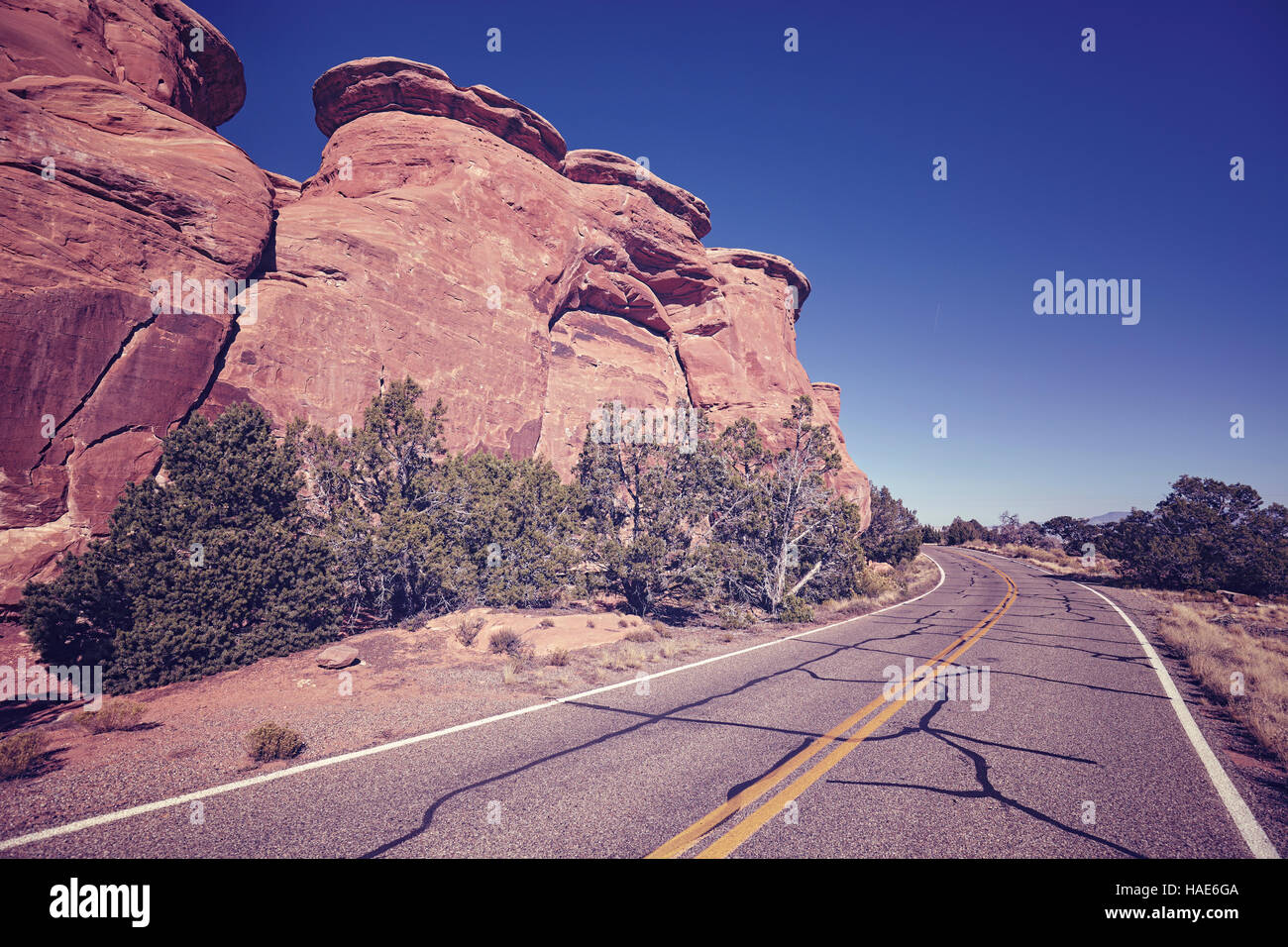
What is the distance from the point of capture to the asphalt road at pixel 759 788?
3564 millimetres

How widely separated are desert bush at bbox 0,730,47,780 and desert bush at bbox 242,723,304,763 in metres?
1.94

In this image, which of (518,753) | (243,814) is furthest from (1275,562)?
(243,814)

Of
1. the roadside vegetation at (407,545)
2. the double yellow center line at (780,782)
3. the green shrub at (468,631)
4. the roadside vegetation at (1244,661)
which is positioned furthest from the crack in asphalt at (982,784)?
the green shrub at (468,631)

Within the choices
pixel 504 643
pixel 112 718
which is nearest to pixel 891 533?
pixel 504 643

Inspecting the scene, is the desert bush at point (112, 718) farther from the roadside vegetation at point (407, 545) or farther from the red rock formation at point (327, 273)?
the red rock formation at point (327, 273)

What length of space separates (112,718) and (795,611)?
14.2 meters

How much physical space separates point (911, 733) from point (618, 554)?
1029 cm

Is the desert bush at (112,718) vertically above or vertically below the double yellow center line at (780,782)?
below

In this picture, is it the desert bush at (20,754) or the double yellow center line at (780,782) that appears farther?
the desert bush at (20,754)

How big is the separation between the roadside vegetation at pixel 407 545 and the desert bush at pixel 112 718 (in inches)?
4.5

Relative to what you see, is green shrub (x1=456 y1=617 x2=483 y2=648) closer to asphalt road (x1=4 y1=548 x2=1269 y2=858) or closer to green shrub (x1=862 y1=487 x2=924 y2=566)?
asphalt road (x1=4 y1=548 x2=1269 y2=858)

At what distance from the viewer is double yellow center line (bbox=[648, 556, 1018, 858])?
351 cm

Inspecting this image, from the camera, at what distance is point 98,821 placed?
396 cm

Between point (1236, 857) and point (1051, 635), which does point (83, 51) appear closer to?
point (1236, 857)
